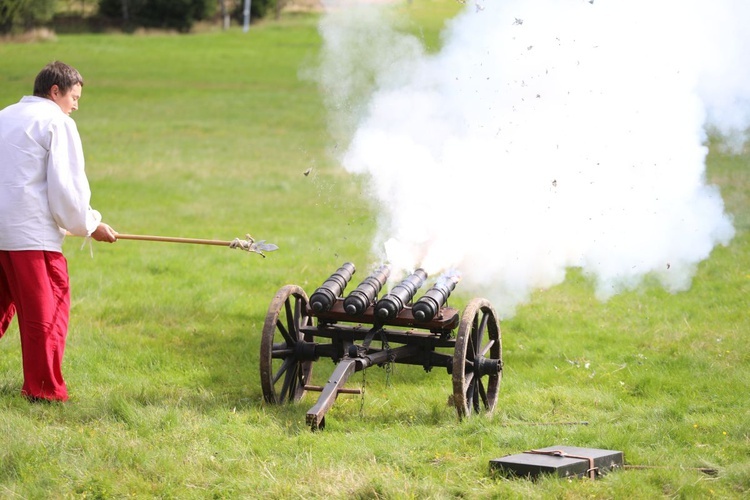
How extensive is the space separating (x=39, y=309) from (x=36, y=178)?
812mm

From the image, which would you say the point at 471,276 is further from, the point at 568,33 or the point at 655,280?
the point at 655,280

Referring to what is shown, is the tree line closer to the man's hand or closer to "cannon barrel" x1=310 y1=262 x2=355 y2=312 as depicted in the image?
the man's hand

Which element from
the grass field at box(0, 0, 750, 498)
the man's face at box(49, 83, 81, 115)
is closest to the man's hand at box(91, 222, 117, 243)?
the man's face at box(49, 83, 81, 115)

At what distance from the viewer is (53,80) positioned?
6.21 meters

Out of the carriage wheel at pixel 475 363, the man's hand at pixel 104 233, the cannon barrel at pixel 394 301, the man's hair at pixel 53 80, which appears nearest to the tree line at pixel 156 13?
the man's hair at pixel 53 80

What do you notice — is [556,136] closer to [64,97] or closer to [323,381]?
[323,381]

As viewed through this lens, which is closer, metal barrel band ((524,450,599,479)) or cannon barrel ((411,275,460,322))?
metal barrel band ((524,450,599,479))

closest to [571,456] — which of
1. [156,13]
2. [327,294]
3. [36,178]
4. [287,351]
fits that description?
[327,294]

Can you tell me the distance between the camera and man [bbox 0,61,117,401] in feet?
19.8

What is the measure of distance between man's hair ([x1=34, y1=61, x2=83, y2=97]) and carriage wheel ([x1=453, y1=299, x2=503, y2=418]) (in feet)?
9.56

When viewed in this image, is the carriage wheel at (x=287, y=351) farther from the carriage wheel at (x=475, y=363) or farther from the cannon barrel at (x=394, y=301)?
the carriage wheel at (x=475, y=363)

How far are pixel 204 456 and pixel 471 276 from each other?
10.8ft

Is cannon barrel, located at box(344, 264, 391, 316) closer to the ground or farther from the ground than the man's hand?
closer to the ground

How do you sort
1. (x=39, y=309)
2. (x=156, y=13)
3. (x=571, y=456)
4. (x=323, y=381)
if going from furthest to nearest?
(x=156, y=13) → (x=323, y=381) → (x=39, y=309) → (x=571, y=456)
